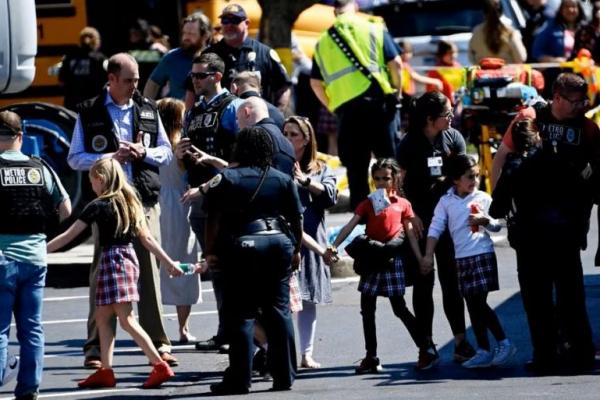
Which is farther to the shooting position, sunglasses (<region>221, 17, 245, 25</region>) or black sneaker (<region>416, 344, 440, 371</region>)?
sunglasses (<region>221, 17, 245, 25</region>)

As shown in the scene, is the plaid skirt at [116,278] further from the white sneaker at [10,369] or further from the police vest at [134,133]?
the police vest at [134,133]

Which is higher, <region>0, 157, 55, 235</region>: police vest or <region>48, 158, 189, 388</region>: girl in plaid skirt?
<region>0, 157, 55, 235</region>: police vest

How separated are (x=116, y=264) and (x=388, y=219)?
5.43 feet

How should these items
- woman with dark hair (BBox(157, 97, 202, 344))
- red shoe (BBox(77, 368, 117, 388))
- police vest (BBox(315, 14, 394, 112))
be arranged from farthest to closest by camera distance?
1. police vest (BBox(315, 14, 394, 112))
2. woman with dark hair (BBox(157, 97, 202, 344))
3. red shoe (BBox(77, 368, 117, 388))

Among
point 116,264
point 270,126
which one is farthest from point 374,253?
point 116,264

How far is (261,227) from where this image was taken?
10.3 meters

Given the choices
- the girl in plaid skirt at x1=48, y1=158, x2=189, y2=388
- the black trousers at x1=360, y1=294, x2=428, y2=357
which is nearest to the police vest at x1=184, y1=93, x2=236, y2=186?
the girl in plaid skirt at x1=48, y1=158, x2=189, y2=388

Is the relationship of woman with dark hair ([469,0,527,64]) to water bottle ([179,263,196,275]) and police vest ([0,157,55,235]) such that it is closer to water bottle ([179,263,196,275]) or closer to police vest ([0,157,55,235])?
water bottle ([179,263,196,275])

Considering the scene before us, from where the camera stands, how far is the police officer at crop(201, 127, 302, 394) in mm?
10297

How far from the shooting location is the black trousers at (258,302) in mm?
10297

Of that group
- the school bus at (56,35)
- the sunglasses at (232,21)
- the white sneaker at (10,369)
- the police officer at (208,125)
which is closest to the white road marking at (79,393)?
the white sneaker at (10,369)

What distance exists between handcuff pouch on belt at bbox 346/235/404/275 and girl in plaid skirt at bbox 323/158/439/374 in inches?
1.2

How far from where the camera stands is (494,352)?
1100 cm

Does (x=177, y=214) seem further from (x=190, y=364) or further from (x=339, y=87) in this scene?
(x=339, y=87)
